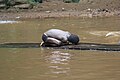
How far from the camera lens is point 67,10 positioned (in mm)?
26500

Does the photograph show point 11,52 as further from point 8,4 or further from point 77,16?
point 8,4

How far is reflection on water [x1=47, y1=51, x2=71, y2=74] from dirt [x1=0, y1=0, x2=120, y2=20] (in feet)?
43.9

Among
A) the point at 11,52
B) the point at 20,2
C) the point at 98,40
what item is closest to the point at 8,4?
the point at 20,2

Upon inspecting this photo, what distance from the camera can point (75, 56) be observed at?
34.3 ft

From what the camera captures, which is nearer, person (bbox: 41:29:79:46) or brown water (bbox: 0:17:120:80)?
brown water (bbox: 0:17:120:80)

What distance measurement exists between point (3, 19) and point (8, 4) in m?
4.10

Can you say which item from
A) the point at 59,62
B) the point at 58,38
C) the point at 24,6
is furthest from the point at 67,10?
the point at 59,62

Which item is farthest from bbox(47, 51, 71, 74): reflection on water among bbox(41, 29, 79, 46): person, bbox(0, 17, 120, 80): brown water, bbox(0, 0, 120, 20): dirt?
bbox(0, 0, 120, 20): dirt

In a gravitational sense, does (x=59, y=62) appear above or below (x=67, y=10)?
above

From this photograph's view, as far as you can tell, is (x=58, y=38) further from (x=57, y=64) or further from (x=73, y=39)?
(x=57, y=64)

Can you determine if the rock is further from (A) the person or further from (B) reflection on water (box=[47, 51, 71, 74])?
(B) reflection on water (box=[47, 51, 71, 74])

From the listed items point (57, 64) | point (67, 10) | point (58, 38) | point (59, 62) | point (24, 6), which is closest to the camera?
point (57, 64)

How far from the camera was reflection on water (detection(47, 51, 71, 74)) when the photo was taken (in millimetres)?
8516

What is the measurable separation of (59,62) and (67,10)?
17085 mm
